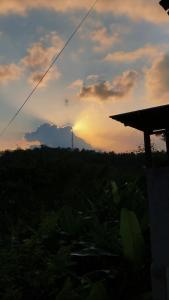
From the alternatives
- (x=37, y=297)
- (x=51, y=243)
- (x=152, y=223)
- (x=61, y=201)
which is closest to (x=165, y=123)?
(x=152, y=223)

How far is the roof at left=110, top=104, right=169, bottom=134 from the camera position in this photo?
25.6ft

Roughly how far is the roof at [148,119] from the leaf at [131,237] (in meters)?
1.79

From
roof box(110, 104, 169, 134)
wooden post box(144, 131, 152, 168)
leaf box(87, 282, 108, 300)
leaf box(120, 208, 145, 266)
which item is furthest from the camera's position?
leaf box(120, 208, 145, 266)

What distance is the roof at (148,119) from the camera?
7818 mm

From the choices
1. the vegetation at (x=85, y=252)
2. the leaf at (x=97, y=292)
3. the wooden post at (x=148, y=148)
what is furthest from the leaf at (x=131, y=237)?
the wooden post at (x=148, y=148)

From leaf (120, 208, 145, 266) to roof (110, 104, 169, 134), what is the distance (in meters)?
1.79

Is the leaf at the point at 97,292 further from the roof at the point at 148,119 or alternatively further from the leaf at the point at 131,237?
the roof at the point at 148,119

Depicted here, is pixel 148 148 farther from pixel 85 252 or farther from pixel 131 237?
pixel 85 252

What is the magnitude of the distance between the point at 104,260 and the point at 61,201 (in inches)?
377

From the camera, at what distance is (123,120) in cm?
818

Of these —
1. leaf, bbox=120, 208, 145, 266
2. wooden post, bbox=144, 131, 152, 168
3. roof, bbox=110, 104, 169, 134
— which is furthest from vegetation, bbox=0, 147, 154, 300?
roof, bbox=110, 104, 169, 134

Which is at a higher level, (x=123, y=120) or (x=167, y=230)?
(x=123, y=120)

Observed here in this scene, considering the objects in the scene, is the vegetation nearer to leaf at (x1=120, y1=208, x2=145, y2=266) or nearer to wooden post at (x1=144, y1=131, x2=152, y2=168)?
leaf at (x1=120, y1=208, x2=145, y2=266)

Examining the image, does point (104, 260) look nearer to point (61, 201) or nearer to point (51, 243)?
point (51, 243)
